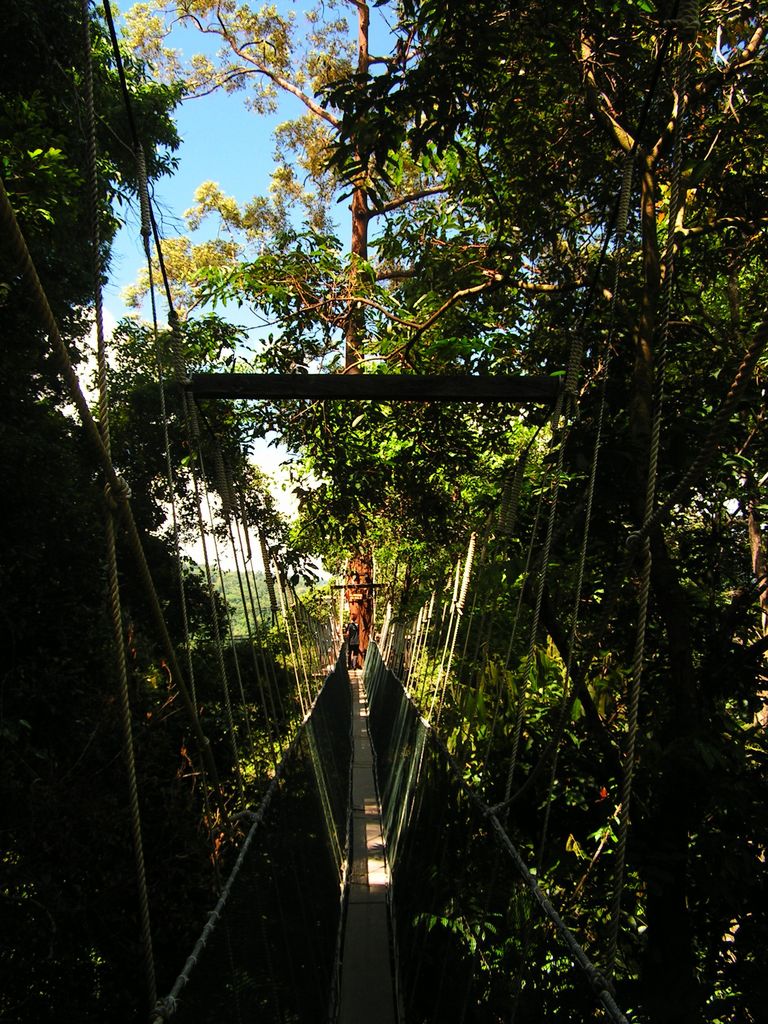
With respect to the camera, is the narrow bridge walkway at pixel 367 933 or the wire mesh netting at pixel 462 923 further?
the narrow bridge walkway at pixel 367 933

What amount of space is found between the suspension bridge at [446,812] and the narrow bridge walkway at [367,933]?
11mm

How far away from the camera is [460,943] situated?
175 centimetres

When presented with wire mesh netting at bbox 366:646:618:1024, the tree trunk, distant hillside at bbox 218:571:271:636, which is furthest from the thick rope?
the tree trunk

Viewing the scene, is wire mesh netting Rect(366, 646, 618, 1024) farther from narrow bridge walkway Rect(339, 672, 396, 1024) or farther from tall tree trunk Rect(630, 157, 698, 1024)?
tall tree trunk Rect(630, 157, 698, 1024)

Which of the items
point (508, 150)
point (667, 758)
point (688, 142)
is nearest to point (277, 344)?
point (508, 150)

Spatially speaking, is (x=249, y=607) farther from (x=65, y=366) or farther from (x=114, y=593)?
(x=65, y=366)

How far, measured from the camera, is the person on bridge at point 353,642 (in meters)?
12.9

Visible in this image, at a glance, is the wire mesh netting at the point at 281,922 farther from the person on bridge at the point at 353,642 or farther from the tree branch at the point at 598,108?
the person on bridge at the point at 353,642

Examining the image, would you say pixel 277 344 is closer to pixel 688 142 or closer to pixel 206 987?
pixel 688 142

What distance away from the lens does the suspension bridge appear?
1.09 meters

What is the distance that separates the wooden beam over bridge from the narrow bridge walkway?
2027mm

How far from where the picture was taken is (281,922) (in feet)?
5.87

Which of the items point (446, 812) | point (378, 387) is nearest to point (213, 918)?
point (446, 812)

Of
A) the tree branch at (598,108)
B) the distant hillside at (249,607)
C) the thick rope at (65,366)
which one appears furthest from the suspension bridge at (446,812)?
the tree branch at (598,108)
